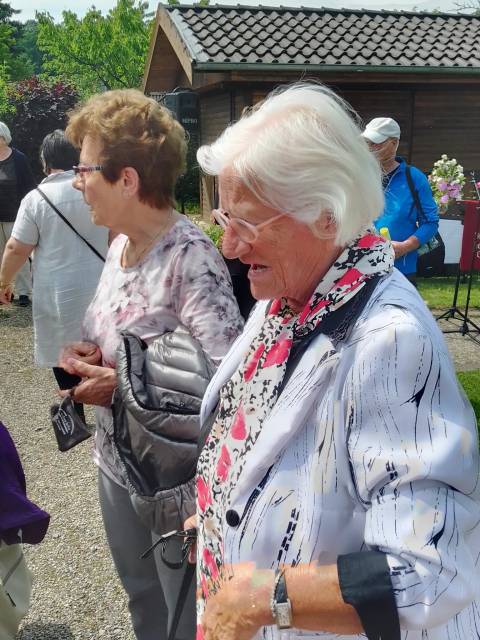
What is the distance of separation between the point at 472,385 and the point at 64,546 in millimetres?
3252

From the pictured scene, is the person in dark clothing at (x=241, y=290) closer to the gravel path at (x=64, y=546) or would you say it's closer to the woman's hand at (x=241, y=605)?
the woman's hand at (x=241, y=605)

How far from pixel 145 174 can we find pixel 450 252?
7.87 metres

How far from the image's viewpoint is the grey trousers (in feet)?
6.14

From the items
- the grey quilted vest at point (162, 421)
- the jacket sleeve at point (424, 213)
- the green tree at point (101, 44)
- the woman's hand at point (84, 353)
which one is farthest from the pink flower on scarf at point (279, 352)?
the green tree at point (101, 44)

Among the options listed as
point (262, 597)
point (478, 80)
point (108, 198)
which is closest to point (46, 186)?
point (108, 198)

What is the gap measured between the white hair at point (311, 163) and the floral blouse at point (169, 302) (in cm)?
63

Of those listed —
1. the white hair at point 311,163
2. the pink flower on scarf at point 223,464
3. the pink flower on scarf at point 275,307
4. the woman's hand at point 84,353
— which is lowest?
the woman's hand at point 84,353

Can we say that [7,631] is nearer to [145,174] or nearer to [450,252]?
[145,174]

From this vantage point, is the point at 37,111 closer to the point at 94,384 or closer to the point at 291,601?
the point at 94,384

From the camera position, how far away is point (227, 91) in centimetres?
1075

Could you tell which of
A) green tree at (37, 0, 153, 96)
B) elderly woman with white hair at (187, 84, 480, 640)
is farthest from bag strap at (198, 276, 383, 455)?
green tree at (37, 0, 153, 96)

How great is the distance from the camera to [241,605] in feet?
3.44

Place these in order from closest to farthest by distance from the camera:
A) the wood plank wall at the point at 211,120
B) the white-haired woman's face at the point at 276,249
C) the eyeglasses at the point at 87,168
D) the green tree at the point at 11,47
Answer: the white-haired woman's face at the point at 276,249 < the eyeglasses at the point at 87,168 < the wood plank wall at the point at 211,120 < the green tree at the point at 11,47

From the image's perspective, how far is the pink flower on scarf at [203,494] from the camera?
1331 mm
